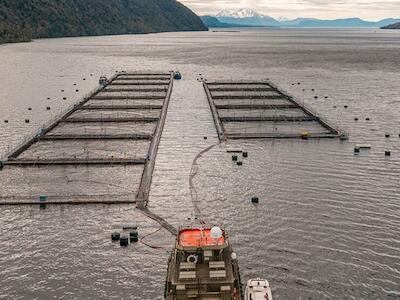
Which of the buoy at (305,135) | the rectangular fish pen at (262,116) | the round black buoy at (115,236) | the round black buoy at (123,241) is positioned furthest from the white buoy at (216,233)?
the buoy at (305,135)

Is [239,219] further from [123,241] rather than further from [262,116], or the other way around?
[262,116]

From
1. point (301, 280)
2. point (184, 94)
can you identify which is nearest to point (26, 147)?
point (301, 280)

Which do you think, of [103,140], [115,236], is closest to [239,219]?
[115,236]

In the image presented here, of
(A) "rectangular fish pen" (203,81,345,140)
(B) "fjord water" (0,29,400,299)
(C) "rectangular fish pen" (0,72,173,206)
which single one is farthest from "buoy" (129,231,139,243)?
(A) "rectangular fish pen" (203,81,345,140)

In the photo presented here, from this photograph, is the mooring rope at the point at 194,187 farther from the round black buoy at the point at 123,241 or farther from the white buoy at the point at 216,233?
the white buoy at the point at 216,233

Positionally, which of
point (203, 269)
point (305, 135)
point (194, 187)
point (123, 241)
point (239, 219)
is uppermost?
point (305, 135)

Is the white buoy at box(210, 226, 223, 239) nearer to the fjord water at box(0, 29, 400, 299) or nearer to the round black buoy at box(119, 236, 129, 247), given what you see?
the fjord water at box(0, 29, 400, 299)
